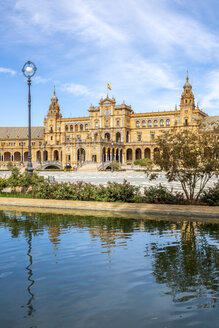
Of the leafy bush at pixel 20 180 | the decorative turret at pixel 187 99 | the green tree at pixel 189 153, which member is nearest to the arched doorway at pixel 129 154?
the decorative turret at pixel 187 99

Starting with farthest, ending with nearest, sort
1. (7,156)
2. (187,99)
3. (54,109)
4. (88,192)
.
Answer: (7,156)
(54,109)
(187,99)
(88,192)

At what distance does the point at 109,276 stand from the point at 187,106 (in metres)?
73.6

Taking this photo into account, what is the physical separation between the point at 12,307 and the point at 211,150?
34.3ft

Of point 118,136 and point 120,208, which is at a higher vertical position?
point 118,136

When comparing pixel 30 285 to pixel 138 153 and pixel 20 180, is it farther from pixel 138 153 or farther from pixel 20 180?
pixel 138 153

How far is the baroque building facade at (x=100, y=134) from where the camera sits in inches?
2868

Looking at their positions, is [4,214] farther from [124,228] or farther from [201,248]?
[201,248]

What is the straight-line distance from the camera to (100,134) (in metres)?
81.4

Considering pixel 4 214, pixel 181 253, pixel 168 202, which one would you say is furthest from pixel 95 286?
pixel 168 202

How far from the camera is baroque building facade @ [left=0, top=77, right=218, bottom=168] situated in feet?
239

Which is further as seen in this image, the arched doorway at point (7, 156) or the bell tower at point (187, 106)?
the arched doorway at point (7, 156)

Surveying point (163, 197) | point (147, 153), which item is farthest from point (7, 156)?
point (163, 197)

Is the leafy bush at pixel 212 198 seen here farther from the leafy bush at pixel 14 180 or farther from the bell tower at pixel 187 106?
the bell tower at pixel 187 106

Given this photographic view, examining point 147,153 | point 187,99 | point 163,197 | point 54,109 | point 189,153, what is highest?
point 54,109
